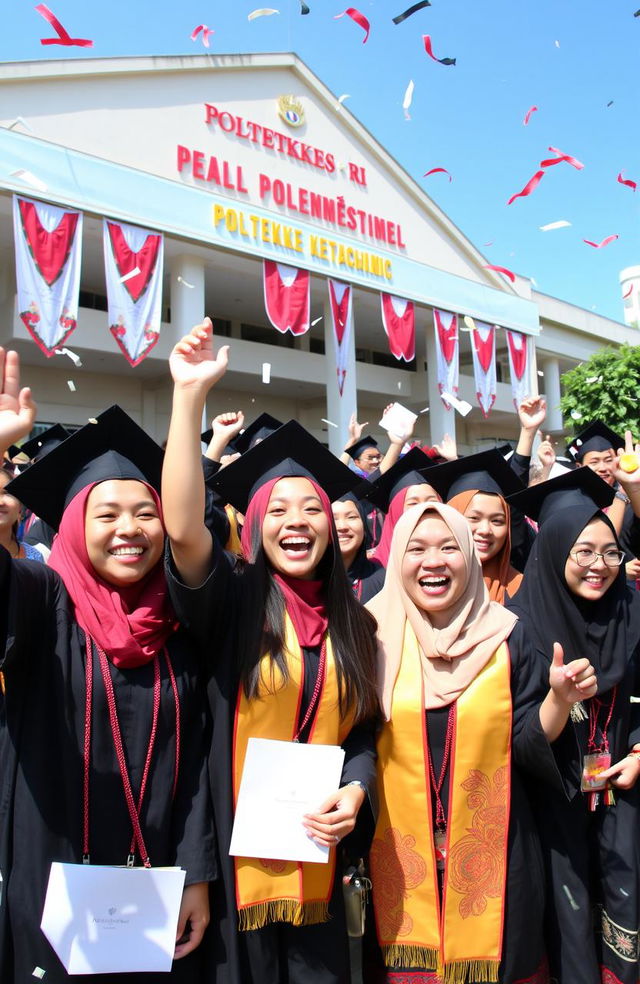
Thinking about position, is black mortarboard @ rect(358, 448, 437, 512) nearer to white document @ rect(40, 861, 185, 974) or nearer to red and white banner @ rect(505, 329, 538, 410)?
white document @ rect(40, 861, 185, 974)

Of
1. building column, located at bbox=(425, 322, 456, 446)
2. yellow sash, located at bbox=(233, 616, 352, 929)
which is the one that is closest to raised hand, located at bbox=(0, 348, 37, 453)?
yellow sash, located at bbox=(233, 616, 352, 929)

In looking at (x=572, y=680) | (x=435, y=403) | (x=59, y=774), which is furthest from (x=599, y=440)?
(x=435, y=403)

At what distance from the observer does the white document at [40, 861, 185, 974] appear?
1.76 metres

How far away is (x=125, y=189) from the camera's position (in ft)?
40.1

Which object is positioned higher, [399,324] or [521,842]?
[399,324]

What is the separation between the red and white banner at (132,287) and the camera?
11656mm

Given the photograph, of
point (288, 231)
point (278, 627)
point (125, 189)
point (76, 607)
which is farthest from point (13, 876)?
point (288, 231)

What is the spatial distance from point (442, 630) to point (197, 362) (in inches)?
45.8

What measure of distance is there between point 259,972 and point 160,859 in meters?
0.43

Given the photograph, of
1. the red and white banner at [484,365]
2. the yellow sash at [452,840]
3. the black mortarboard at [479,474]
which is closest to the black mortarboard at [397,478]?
the black mortarboard at [479,474]

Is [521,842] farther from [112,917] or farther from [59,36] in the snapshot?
[59,36]

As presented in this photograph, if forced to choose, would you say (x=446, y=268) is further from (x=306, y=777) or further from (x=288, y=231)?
(x=306, y=777)

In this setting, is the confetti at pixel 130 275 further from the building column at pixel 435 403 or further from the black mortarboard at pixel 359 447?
the building column at pixel 435 403

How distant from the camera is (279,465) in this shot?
2.53 m
